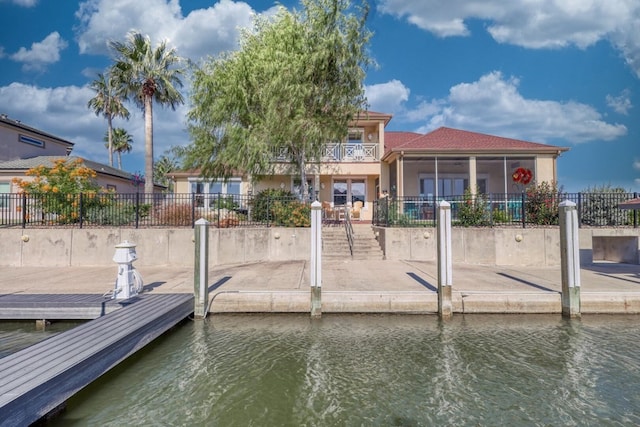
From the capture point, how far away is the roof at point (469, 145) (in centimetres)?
1897

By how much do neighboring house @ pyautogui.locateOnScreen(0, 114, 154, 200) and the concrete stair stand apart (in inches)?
601

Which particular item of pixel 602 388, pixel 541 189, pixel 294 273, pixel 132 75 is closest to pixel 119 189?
pixel 132 75

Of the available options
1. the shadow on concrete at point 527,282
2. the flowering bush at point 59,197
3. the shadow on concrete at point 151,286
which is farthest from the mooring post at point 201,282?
the flowering bush at point 59,197

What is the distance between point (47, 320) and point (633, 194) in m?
16.7

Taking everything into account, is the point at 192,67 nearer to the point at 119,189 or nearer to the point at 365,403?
the point at 119,189

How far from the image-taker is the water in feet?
11.9

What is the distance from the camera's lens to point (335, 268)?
10562mm

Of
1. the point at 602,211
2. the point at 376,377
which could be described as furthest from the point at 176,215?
the point at 602,211

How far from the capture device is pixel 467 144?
20.0 metres

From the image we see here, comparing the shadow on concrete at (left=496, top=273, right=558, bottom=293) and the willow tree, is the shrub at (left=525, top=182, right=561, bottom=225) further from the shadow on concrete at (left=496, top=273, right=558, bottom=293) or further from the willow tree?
the willow tree

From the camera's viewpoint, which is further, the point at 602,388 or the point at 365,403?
the point at 602,388

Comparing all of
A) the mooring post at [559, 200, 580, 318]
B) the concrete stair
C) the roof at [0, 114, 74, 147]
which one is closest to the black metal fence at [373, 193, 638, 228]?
the concrete stair

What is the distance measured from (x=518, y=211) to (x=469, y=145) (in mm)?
7899

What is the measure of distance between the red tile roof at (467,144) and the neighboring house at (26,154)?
1806 centimetres
